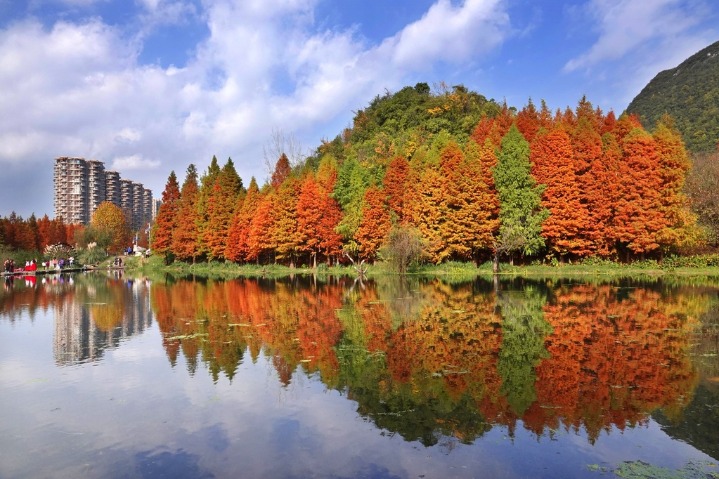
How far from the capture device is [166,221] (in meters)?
67.6

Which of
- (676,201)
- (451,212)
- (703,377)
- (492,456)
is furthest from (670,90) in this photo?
(492,456)

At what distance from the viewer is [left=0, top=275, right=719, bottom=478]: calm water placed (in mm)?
7211

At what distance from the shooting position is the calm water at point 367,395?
7211 millimetres

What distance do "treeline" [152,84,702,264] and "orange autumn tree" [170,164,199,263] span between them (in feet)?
31.5

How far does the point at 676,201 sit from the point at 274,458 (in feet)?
144

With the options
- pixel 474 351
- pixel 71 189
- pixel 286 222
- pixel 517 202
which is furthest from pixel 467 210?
pixel 71 189

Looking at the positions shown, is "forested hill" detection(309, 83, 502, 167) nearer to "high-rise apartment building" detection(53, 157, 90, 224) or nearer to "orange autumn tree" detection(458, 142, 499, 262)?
"orange autumn tree" detection(458, 142, 499, 262)

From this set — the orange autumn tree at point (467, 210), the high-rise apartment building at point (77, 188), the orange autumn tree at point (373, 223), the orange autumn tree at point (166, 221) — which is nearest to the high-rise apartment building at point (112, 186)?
the high-rise apartment building at point (77, 188)

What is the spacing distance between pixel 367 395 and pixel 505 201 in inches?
1465

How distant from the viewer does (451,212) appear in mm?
44469

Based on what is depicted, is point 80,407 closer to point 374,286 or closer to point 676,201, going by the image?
point 374,286

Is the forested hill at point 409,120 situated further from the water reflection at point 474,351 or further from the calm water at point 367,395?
the calm water at point 367,395

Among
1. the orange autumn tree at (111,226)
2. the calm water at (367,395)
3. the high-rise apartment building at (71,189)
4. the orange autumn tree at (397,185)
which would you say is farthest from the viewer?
the high-rise apartment building at (71,189)

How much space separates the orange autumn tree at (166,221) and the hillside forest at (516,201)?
16.5 m
